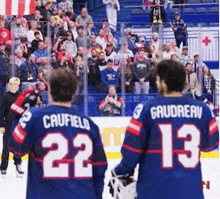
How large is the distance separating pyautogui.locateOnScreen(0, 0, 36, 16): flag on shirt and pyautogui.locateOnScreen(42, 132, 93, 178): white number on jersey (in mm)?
11329

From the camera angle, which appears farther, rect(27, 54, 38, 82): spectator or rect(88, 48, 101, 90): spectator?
rect(88, 48, 101, 90): spectator

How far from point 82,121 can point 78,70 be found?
10498mm

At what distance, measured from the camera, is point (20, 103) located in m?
9.32

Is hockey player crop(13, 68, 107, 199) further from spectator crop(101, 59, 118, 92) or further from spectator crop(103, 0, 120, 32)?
spectator crop(103, 0, 120, 32)

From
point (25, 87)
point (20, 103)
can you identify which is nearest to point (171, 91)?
point (20, 103)

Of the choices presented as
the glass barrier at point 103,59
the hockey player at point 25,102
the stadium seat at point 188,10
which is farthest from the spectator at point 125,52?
the stadium seat at point 188,10

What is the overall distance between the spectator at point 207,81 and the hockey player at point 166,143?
1054 centimetres

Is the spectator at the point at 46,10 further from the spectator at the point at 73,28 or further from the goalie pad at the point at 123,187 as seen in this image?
the goalie pad at the point at 123,187

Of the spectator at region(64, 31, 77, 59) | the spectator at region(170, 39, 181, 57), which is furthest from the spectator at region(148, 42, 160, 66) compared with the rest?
the spectator at region(64, 31, 77, 59)

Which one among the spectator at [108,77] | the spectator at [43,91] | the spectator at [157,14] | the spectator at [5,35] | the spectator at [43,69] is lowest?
the spectator at [43,91]

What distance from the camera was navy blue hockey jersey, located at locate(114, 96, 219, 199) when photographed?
5477 mm

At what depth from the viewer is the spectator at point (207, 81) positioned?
1605 cm

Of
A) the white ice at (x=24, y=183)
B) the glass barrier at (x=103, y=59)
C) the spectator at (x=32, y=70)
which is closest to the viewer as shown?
the white ice at (x=24, y=183)

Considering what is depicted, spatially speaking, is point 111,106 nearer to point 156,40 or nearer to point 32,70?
point 32,70
